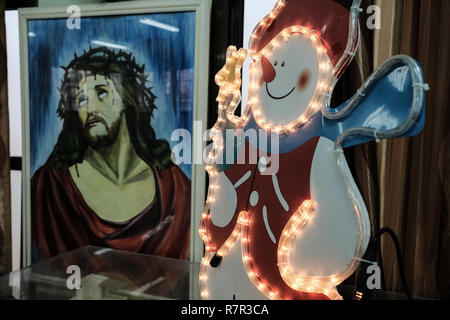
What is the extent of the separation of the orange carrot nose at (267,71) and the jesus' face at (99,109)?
2.84 ft

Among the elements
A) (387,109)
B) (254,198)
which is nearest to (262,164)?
(254,198)

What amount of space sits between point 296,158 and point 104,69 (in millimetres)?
1182

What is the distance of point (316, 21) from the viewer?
85cm

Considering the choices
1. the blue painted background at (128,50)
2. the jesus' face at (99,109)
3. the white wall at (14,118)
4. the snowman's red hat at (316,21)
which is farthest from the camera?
the white wall at (14,118)

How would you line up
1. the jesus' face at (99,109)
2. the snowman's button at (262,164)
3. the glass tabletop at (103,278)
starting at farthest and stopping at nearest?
the jesus' face at (99,109) → the glass tabletop at (103,278) → the snowman's button at (262,164)

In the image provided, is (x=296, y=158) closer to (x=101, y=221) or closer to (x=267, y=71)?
(x=267, y=71)

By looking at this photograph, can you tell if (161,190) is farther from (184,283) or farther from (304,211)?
(304,211)

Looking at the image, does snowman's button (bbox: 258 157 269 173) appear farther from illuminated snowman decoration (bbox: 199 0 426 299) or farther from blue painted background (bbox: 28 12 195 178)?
blue painted background (bbox: 28 12 195 178)

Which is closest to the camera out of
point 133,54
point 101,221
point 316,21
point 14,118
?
point 316,21

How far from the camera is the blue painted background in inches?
59.2

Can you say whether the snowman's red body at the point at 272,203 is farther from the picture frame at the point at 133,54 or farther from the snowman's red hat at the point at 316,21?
the picture frame at the point at 133,54

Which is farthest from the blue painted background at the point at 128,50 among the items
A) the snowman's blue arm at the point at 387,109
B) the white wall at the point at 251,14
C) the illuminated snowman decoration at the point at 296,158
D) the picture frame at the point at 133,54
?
the snowman's blue arm at the point at 387,109

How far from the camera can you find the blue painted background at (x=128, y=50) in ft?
4.93

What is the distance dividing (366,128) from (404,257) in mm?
695
